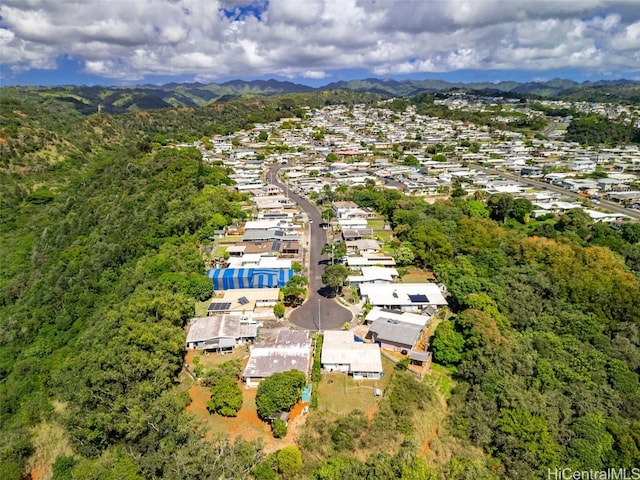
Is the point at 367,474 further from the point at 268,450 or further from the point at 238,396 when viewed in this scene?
the point at 238,396

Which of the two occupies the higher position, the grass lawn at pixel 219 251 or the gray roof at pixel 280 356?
the gray roof at pixel 280 356

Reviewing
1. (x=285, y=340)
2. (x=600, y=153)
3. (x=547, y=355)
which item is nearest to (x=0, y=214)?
(x=285, y=340)

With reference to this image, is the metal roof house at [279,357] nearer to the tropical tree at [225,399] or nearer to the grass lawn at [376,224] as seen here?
the tropical tree at [225,399]

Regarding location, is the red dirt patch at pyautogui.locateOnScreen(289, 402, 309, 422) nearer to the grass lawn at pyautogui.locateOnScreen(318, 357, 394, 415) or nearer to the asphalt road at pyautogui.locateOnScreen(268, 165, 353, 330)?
the grass lawn at pyautogui.locateOnScreen(318, 357, 394, 415)

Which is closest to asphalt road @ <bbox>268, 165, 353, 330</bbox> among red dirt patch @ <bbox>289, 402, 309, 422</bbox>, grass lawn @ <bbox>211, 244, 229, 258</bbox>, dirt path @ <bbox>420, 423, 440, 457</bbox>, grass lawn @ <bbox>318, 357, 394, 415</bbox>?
grass lawn @ <bbox>318, 357, 394, 415</bbox>

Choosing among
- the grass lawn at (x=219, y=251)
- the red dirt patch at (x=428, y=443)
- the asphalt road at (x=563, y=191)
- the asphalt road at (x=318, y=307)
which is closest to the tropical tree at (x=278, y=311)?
the asphalt road at (x=318, y=307)
